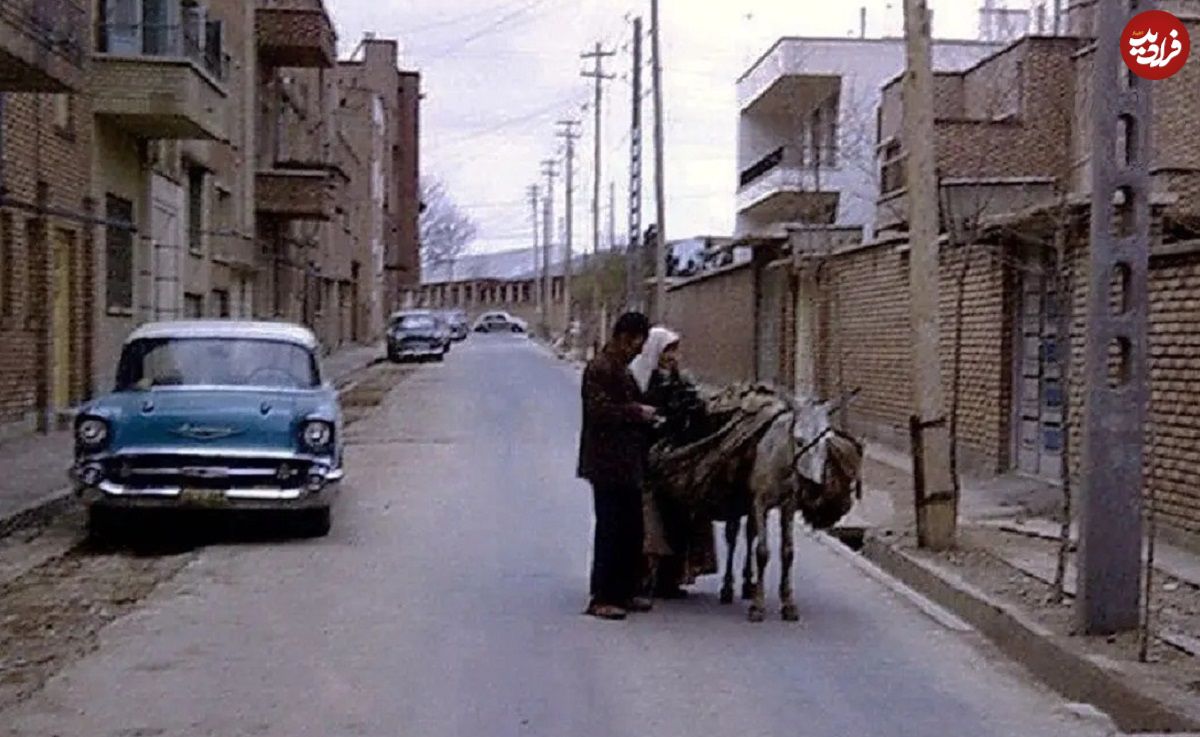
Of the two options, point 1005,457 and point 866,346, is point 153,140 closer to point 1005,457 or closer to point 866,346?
point 866,346

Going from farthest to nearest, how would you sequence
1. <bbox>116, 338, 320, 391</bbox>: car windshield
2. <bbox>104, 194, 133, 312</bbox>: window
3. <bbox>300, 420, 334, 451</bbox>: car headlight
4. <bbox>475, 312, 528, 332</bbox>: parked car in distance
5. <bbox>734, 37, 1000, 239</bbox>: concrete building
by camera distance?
<bbox>475, 312, 528, 332</bbox>: parked car in distance < <bbox>734, 37, 1000, 239</bbox>: concrete building < <bbox>104, 194, 133, 312</bbox>: window < <bbox>116, 338, 320, 391</bbox>: car windshield < <bbox>300, 420, 334, 451</bbox>: car headlight

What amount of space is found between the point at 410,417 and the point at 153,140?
6.25 meters

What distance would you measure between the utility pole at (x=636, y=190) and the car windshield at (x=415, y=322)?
6.74 metres

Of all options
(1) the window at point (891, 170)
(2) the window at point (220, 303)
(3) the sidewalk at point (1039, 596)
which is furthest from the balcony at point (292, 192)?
(3) the sidewalk at point (1039, 596)

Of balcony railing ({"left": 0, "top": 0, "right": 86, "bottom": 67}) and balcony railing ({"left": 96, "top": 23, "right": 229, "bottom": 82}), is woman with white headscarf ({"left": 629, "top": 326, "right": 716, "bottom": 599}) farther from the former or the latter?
balcony railing ({"left": 96, "top": 23, "right": 229, "bottom": 82})

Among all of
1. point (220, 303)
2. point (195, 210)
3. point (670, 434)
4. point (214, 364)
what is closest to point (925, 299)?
point (670, 434)

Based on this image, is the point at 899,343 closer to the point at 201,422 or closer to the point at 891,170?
the point at 891,170

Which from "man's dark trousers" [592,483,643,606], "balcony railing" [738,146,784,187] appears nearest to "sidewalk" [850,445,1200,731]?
"man's dark trousers" [592,483,643,606]

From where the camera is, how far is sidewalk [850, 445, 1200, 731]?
31.4 feet

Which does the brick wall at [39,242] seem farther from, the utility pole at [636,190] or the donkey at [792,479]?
the utility pole at [636,190]

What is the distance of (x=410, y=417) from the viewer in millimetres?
34000

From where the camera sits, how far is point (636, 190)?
60.4m

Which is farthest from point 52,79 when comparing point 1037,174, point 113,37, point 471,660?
point 1037,174

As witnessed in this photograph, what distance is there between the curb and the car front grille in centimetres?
495
